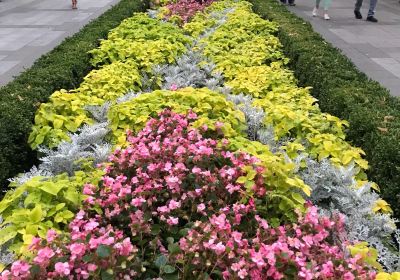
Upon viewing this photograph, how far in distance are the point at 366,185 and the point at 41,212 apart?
2.17 metres

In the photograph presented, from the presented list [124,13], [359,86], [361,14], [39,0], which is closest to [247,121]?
[359,86]

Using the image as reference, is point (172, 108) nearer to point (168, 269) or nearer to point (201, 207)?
point (201, 207)

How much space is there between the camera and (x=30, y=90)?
4496 millimetres

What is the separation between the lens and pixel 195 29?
820 centimetres

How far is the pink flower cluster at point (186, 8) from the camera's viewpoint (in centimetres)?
956

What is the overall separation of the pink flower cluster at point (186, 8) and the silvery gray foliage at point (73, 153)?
19.3ft

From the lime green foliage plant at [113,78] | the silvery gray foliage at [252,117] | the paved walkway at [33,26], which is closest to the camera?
the lime green foliage plant at [113,78]

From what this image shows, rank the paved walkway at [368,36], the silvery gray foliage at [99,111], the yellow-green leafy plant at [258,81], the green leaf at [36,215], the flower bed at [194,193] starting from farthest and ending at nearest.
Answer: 1. the paved walkway at [368,36]
2. the yellow-green leafy plant at [258,81]
3. the silvery gray foliage at [99,111]
4. the green leaf at [36,215]
5. the flower bed at [194,193]

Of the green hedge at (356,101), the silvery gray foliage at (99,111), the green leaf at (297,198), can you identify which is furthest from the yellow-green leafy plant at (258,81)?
the green leaf at (297,198)

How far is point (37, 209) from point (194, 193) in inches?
35.1

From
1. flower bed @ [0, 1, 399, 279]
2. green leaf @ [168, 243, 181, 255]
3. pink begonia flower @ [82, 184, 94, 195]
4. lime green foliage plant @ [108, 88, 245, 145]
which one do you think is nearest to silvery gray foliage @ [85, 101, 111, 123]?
flower bed @ [0, 1, 399, 279]

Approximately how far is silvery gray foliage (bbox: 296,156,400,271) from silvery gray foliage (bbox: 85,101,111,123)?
204cm

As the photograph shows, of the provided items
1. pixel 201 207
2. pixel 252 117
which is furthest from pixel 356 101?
pixel 201 207

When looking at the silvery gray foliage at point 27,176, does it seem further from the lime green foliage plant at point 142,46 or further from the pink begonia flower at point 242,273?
the lime green foliage plant at point 142,46
